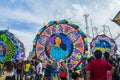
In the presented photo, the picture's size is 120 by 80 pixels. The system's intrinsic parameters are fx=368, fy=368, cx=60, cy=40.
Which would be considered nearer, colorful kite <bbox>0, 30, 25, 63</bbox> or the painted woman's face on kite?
the painted woman's face on kite

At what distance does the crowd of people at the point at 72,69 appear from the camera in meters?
9.86

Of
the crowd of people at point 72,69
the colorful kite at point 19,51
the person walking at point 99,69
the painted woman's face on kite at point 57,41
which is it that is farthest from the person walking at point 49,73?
the person walking at point 99,69

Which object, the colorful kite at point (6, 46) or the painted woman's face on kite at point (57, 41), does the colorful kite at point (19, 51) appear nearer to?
the colorful kite at point (6, 46)

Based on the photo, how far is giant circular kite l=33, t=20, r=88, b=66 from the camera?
23.2m

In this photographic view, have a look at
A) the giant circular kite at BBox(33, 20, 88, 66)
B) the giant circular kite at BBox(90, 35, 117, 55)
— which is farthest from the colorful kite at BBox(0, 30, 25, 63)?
the giant circular kite at BBox(90, 35, 117, 55)

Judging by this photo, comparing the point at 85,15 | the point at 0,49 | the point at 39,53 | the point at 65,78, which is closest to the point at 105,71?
the point at 65,78

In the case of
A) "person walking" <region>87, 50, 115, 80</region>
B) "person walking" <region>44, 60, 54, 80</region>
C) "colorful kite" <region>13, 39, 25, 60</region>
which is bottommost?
"person walking" <region>87, 50, 115, 80</region>

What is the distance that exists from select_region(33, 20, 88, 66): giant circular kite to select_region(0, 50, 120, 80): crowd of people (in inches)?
32.4

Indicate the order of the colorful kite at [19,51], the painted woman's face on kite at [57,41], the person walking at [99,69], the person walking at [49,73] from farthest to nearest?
the colorful kite at [19,51], the painted woman's face on kite at [57,41], the person walking at [49,73], the person walking at [99,69]

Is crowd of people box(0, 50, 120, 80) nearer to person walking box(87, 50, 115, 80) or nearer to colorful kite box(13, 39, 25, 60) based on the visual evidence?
person walking box(87, 50, 115, 80)

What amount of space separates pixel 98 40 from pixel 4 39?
22.2ft

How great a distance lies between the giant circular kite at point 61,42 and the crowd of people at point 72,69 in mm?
823

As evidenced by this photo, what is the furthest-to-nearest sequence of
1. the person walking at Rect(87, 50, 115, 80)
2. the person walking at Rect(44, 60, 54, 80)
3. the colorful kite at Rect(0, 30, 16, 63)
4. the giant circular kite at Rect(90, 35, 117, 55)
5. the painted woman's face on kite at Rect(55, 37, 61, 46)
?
the colorful kite at Rect(0, 30, 16, 63)
the painted woman's face on kite at Rect(55, 37, 61, 46)
the giant circular kite at Rect(90, 35, 117, 55)
the person walking at Rect(44, 60, 54, 80)
the person walking at Rect(87, 50, 115, 80)

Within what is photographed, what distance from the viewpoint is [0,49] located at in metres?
25.8
